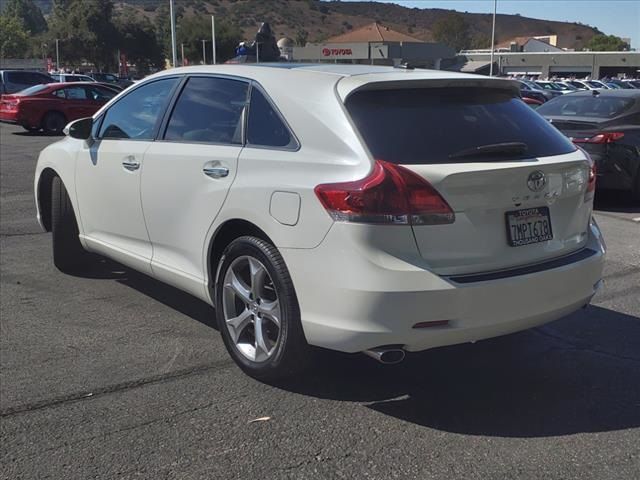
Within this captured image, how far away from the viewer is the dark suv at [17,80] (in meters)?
27.3

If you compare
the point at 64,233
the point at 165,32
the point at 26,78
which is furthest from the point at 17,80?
the point at 165,32

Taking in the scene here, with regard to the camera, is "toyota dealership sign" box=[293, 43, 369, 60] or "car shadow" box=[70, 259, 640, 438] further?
"toyota dealership sign" box=[293, 43, 369, 60]

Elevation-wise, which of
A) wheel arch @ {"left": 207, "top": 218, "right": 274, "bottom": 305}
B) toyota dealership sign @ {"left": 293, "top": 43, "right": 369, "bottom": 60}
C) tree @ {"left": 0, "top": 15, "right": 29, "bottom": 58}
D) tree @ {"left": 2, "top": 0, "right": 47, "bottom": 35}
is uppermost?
tree @ {"left": 2, "top": 0, "right": 47, "bottom": 35}

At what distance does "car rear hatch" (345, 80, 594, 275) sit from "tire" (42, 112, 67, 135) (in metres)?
18.7

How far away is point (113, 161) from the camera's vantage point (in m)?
5.15

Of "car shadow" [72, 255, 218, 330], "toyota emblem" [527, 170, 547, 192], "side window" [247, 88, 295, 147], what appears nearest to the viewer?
"toyota emblem" [527, 170, 547, 192]

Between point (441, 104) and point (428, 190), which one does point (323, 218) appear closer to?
point (428, 190)

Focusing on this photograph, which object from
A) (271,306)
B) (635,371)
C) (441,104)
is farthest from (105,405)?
(635,371)

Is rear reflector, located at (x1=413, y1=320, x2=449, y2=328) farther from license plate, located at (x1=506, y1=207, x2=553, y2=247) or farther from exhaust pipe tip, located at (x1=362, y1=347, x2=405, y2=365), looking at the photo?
Result: license plate, located at (x1=506, y1=207, x2=553, y2=247)

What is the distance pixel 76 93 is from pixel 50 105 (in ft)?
2.96

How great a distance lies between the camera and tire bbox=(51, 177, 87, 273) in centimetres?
592

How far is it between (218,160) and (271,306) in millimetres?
925

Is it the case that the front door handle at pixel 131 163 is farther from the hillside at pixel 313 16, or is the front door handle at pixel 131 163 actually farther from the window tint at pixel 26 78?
the hillside at pixel 313 16

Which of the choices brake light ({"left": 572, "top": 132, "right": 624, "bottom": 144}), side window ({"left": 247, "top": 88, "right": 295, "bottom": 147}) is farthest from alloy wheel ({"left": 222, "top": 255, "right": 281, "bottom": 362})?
brake light ({"left": 572, "top": 132, "right": 624, "bottom": 144})
